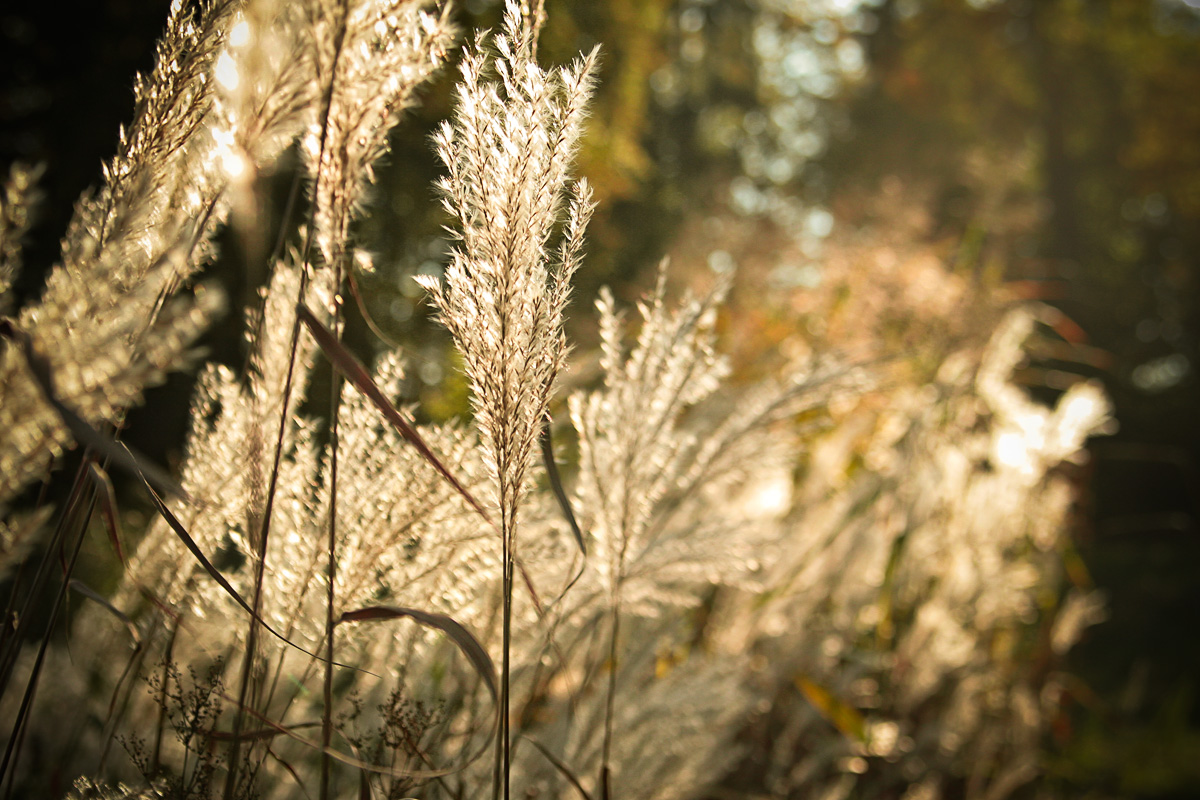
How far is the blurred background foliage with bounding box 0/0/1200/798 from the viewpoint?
2.72 metres

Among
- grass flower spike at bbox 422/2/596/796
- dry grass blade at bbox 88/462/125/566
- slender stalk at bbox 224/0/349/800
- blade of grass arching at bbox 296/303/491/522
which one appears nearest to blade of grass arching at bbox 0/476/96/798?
dry grass blade at bbox 88/462/125/566

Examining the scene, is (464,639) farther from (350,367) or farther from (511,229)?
(511,229)

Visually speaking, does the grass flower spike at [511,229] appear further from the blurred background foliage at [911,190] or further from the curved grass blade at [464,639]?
the blurred background foliage at [911,190]

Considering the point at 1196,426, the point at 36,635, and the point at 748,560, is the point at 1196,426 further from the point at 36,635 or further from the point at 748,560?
the point at 36,635

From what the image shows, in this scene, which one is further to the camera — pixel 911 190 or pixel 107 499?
pixel 911 190

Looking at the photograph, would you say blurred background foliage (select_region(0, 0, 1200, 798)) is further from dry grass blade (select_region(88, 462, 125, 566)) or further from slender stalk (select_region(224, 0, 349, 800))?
dry grass blade (select_region(88, 462, 125, 566))

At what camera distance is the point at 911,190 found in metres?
7.12

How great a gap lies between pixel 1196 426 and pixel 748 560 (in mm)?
10117

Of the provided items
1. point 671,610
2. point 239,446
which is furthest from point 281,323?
point 671,610

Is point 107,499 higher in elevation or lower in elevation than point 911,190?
lower

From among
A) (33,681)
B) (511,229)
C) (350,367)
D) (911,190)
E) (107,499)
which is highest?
(911,190)

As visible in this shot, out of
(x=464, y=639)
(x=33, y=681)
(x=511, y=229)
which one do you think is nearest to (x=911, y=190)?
(x=511, y=229)

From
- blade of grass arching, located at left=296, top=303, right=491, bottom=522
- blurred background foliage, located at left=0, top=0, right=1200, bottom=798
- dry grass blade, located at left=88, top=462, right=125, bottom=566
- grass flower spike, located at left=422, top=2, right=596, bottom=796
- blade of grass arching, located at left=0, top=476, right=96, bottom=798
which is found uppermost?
blurred background foliage, located at left=0, top=0, right=1200, bottom=798

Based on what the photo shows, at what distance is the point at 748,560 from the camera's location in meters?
1.03
